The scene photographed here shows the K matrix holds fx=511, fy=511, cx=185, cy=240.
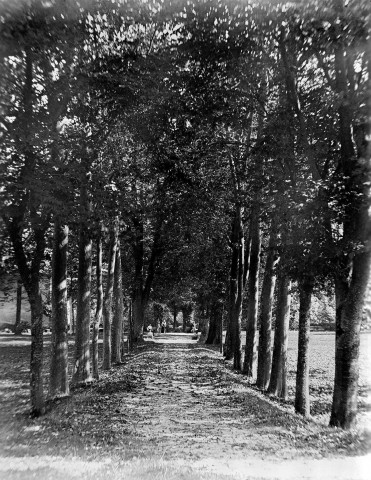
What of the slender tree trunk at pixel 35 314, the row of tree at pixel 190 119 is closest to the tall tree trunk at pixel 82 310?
the row of tree at pixel 190 119

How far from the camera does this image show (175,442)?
7.76 metres

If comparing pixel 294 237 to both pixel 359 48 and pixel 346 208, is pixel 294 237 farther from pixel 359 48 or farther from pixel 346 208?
pixel 359 48

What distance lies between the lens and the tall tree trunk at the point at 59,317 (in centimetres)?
1124

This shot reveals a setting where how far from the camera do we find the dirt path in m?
6.07

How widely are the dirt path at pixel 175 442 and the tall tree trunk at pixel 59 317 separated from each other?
2.11ft

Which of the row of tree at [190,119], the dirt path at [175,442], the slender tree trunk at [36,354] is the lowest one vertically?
the dirt path at [175,442]

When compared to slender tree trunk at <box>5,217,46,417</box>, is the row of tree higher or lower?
higher

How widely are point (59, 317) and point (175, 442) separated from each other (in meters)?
4.62

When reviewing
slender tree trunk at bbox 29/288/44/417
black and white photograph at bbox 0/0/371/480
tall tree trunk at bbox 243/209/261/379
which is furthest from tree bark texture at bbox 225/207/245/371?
slender tree trunk at bbox 29/288/44/417

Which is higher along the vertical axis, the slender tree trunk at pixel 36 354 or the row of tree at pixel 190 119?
the row of tree at pixel 190 119

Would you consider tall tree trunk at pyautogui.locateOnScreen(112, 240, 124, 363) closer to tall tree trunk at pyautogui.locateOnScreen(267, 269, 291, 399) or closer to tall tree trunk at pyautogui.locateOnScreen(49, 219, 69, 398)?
tall tree trunk at pyautogui.locateOnScreen(267, 269, 291, 399)

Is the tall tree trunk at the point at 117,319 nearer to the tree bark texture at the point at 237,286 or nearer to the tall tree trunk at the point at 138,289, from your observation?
the tree bark texture at the point at 237,286

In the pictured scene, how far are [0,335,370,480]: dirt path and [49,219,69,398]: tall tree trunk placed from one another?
0.64m

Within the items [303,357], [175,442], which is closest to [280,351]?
[303,357]
